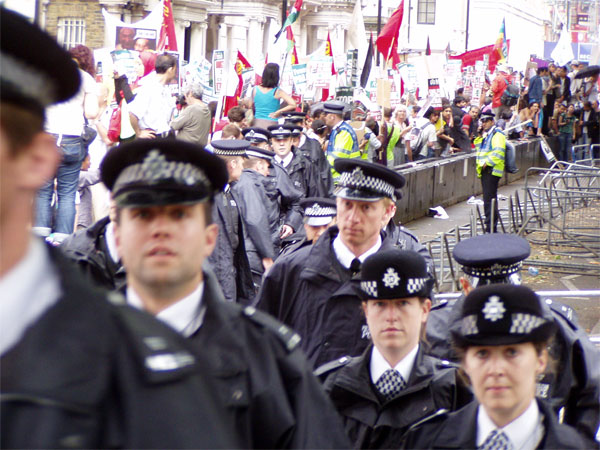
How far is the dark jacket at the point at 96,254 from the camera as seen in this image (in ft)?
16.3

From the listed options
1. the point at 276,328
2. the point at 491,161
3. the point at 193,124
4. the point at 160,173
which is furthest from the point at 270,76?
the point at 276,328

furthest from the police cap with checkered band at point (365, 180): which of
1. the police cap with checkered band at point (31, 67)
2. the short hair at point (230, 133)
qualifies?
the short hair at point (230, 133)

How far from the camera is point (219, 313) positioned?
273 cm

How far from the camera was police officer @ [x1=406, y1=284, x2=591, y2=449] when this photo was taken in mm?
3465

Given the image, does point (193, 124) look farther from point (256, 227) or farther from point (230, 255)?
point (230, 255)

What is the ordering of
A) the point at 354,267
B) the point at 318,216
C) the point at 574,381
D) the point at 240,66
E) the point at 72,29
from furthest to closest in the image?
the point at 72,29, the point at 240,66, the point at 318,216, the point at 354,267, the point at 574,381

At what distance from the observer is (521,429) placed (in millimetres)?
3453

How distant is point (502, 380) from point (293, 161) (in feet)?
29.9

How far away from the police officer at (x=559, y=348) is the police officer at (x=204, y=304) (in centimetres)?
177

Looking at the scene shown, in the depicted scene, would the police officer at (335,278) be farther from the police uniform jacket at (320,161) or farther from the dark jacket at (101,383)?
the police uniform jacket at (320,161)

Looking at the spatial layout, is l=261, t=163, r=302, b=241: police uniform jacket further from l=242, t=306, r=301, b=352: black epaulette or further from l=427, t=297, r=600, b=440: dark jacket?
l=242, t=306, r=301, b=352: black epaulette

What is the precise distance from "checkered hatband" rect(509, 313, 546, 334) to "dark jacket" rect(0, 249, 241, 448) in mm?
2154

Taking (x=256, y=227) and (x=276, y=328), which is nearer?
(x=276, y=328)

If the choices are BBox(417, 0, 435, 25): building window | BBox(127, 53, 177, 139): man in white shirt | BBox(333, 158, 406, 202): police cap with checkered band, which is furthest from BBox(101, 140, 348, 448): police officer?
BBox(417, 0, 435, 25): building window
